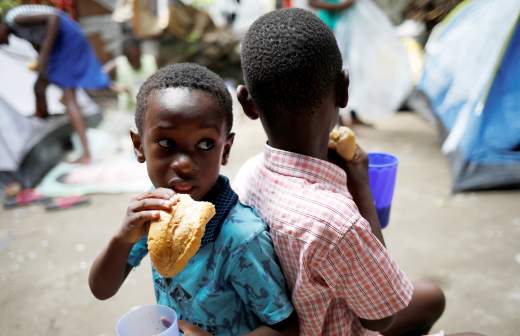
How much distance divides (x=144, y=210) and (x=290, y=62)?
413 mm

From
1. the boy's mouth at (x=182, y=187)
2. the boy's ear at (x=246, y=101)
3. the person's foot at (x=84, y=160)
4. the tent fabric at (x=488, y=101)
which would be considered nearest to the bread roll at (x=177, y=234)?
the boy's mouth at (x=182, y=187)

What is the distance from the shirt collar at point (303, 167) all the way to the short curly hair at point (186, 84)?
0.14m

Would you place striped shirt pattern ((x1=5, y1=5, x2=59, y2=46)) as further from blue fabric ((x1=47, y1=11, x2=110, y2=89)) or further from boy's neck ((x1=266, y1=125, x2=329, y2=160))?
boy's neck ((x1=266, y1=125, x2=329, y2=160))

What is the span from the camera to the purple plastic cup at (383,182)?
1.30m

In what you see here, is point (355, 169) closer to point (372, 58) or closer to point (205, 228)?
point (205, 228)

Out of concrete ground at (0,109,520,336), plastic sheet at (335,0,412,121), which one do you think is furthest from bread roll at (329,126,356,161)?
plastic sheet at (335,0,412,121)

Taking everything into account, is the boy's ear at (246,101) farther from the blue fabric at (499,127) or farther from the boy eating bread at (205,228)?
the blue fabric at (499,127)

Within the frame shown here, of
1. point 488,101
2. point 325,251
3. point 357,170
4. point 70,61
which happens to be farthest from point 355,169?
point 70,61

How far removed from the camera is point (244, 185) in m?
1.17

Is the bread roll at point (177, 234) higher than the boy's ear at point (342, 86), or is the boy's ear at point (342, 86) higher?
the boy's ear at point (342, 86)

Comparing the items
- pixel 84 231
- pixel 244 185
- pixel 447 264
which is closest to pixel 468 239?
pixel 447 264

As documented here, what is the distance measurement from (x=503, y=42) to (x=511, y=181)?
0.92 meters

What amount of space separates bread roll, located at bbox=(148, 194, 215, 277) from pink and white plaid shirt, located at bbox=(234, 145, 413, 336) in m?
0.21

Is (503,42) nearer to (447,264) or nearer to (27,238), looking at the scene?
(447,264)
